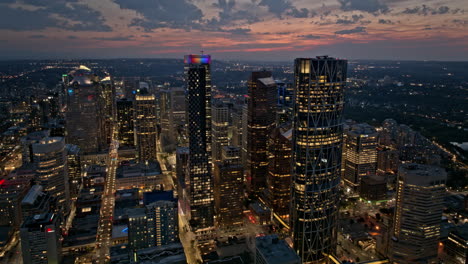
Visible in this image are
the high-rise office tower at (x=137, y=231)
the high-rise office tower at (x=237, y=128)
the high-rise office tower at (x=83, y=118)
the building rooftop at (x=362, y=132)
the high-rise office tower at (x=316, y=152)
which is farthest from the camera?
the high-rise office tower at (x=83, y=118)

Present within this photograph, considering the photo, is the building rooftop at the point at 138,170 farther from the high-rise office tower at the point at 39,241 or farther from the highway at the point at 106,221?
the high-rise office tower at the point at 39,241

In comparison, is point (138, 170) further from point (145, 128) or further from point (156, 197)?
point (156, 197)

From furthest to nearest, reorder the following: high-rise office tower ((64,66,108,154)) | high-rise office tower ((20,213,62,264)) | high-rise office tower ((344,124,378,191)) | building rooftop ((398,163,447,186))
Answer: high-rise office tower ((64,66,108,154)) → high-rise office tower ((344,124,378,191)) → high-rise office tower ((20,213,62,264)) → building rooftop ((398,163,447,186))

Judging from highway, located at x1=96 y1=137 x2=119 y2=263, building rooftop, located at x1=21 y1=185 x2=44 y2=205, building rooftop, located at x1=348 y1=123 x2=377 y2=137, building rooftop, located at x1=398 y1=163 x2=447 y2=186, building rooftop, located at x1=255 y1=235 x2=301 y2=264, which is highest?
building rooftop, located at x1=398 y1=163 x2=447 y2=186

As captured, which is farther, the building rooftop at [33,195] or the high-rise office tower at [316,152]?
the building rooftop at [33,195]

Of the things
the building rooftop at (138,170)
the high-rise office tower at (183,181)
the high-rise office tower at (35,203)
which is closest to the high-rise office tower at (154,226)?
the high-rise office tower at (183,181)

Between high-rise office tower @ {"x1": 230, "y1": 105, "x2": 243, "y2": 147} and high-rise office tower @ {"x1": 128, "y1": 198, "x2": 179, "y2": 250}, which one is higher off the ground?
high-rise office tower @ {"x1": 230, "y1": 105, "x2": 243, "y2": 147}

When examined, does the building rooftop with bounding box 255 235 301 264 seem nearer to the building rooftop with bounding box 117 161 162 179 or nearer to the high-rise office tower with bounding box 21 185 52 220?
the high-rise office tower with bounding box 21 185 52 220

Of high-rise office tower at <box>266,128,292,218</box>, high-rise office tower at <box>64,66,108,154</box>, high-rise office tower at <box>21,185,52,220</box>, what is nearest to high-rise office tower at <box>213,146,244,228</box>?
high-rise office tower at <box>266,128,292,218</box>
